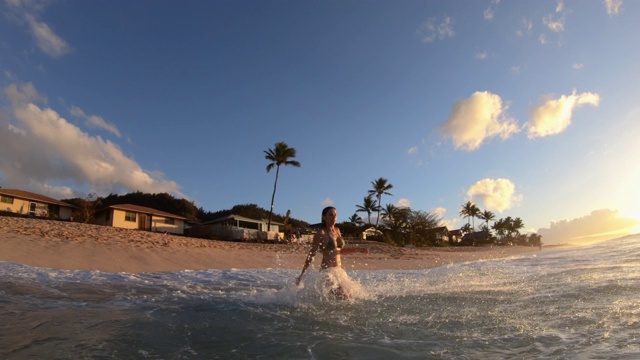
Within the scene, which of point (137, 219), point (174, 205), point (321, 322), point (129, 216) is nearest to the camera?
point (321, 322)

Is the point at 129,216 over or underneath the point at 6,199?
underneath

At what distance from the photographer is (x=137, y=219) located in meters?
41.7

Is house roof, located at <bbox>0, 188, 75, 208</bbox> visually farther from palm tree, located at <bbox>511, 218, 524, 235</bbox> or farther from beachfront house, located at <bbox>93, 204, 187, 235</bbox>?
palm tree, located at <bbox>511, 218, 524, 235</bbox>

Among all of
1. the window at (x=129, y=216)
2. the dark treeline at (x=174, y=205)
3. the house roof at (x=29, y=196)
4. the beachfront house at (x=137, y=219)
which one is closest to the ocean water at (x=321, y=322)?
the beachfront house at (x=137, y=219)

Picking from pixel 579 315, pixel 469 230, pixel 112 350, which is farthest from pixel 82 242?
pixel 469 230

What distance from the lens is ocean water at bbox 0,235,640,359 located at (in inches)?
126

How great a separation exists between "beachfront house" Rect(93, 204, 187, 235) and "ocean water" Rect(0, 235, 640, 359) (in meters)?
35.7

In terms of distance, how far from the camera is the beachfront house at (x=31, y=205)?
39766 millimetres

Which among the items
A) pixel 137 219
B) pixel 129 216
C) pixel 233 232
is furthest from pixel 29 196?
pixel 233 232

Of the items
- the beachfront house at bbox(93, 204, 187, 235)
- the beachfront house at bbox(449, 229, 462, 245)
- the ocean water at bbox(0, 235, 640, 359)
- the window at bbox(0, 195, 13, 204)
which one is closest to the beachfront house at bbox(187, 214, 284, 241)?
the beachfront house at bbox(93, 204, 187, 235)

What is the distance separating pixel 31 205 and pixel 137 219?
1162 cm

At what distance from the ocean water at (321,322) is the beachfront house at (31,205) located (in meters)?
41.7

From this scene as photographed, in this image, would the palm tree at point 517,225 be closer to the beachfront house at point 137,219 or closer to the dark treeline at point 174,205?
the dark treeline at point 174,205

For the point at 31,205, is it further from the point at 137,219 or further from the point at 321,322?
the point at 321,322
